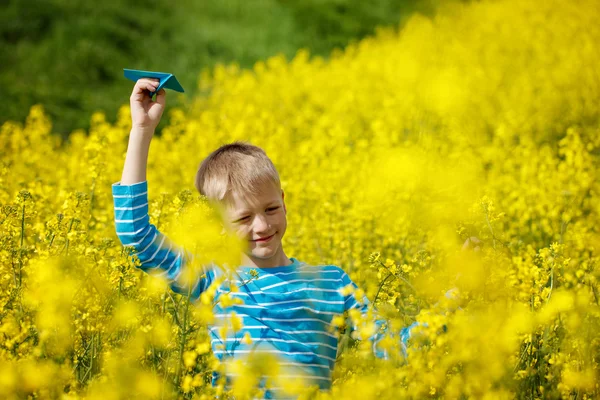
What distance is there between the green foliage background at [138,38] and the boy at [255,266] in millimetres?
6770

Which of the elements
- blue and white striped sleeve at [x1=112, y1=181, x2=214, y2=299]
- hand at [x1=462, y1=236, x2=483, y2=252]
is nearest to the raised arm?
blue and white striped sleeve at [x1=112, y1=181, x2=214, y2=299]

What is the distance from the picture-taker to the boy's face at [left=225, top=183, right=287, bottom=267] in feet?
8.27

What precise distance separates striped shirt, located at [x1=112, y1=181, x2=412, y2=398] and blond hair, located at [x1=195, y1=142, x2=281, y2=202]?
256mm

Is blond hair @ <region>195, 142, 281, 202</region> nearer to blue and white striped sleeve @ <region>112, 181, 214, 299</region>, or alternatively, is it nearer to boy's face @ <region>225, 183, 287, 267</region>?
boy's face @ <region>225, 183, 287, 267</region>

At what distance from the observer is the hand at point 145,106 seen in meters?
2.49

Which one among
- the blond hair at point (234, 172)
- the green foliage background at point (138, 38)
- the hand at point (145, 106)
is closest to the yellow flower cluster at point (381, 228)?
the blond hair at point (234, 172)

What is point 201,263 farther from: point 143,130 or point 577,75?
point 577,75

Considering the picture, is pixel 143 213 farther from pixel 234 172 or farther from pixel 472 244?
pixel 472 244

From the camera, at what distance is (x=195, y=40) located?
40.5 feet

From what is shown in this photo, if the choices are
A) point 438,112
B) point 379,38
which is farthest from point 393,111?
point 379,38

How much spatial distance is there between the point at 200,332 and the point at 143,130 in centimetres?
83

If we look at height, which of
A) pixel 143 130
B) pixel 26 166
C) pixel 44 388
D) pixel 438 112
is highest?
pixel 438 112

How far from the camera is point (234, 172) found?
2.58 meters

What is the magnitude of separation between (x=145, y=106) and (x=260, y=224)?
22.1 inches
